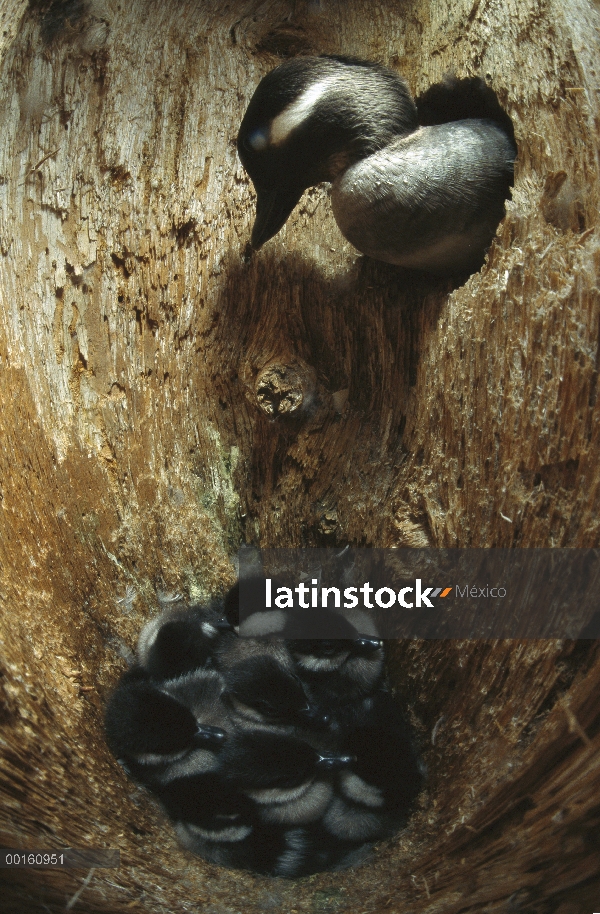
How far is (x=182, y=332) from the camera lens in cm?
120

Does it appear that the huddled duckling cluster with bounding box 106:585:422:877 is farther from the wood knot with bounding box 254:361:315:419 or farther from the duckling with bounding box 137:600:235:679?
the wood knot with bounding box 254:361:315:419

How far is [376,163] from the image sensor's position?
1052mm

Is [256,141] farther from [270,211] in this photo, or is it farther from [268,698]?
[268,698]

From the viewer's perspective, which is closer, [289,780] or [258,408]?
[289,780]

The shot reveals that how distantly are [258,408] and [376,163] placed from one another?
45 cm

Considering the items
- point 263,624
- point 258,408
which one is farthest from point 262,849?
point 258,408

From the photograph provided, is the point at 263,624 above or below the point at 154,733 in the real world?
above

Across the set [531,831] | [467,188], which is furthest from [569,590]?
[467,188]

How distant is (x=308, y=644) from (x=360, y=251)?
0.67m

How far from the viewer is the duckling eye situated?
3.54 feet

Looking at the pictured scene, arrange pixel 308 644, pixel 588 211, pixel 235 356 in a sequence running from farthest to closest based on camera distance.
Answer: pixel 235 356 < pixel 308 644 < pixel 588 211

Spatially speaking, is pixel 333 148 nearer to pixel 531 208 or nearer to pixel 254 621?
A: pixel 531 208

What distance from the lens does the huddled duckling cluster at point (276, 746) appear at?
1.05 metres

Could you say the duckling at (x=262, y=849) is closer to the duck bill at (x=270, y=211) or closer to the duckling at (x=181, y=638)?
the duckling at (x=181, y=638)
